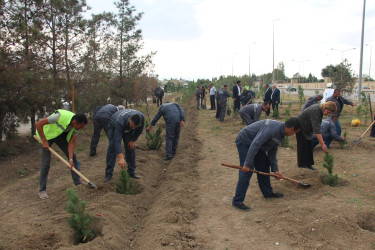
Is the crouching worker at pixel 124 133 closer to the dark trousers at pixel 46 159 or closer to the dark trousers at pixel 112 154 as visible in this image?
the dark trousers at pixel 112 154

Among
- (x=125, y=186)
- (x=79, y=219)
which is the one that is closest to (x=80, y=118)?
(x=125, y=186)

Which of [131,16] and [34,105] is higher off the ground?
[131,16]

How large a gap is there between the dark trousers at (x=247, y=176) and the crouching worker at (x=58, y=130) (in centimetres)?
243

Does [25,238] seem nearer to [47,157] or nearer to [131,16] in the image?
[47,157]

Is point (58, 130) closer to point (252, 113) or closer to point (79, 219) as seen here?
point (79, 219)

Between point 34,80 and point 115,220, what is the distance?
5225 millimetres

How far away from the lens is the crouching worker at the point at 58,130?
4.84 m

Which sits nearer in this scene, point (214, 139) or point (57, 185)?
point (57, 185)

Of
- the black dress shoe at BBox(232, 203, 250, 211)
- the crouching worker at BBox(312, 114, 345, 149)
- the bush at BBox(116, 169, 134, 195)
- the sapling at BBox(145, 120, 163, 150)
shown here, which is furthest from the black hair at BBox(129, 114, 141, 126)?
the crouching worker at BBox(312, 114, 345, 149)

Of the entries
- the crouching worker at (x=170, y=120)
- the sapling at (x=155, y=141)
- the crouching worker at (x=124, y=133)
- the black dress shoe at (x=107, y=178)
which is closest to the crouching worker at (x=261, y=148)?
the crouching worker at (x=124, y=133)

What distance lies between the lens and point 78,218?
3656 mm

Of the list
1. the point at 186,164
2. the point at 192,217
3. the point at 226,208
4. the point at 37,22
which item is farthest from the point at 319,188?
the point at 37,22

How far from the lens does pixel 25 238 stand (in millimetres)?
3727

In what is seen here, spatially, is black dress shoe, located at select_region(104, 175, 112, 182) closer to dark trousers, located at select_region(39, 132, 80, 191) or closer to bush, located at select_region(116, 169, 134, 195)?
bush, located at select_region(116, 169, 134, 195)
